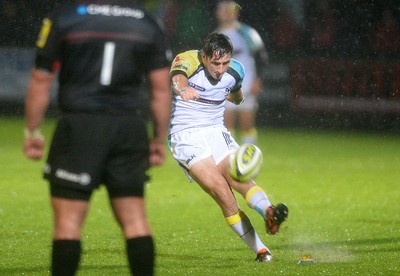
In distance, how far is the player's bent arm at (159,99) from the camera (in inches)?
245

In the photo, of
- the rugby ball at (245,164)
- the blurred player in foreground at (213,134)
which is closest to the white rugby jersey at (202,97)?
the blurred player in foreground at (213,134)

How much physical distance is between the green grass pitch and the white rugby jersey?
106cm

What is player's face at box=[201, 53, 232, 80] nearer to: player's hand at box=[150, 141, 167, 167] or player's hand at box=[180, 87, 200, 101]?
player's hand at box=[180, 87, 200, 101]

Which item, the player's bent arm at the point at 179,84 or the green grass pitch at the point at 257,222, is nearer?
the player's bent arm at the point at 179,84

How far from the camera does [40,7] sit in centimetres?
2562

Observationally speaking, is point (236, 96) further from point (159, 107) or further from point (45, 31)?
point (45, 31)

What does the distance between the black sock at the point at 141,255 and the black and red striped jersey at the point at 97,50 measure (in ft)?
2.37

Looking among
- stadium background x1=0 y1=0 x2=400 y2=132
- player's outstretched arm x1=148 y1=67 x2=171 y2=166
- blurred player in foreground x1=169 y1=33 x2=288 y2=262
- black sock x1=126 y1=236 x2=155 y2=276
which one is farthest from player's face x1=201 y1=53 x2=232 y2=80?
stadium background x1=0 y1=0 x2=400 y2=132

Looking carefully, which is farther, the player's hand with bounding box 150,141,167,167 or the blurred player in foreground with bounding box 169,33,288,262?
the blurred player in foreground with bounding box 169,33,288,262

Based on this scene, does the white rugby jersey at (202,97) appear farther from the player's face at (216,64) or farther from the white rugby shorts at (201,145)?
the player's face at (216,64)

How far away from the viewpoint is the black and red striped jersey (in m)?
6.07

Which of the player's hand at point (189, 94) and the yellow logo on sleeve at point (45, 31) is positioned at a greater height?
the yellow logo on sleeve at point (45, 31)

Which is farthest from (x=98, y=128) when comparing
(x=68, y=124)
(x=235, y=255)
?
(x=235, y=255)

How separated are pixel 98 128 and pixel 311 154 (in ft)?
39.9
